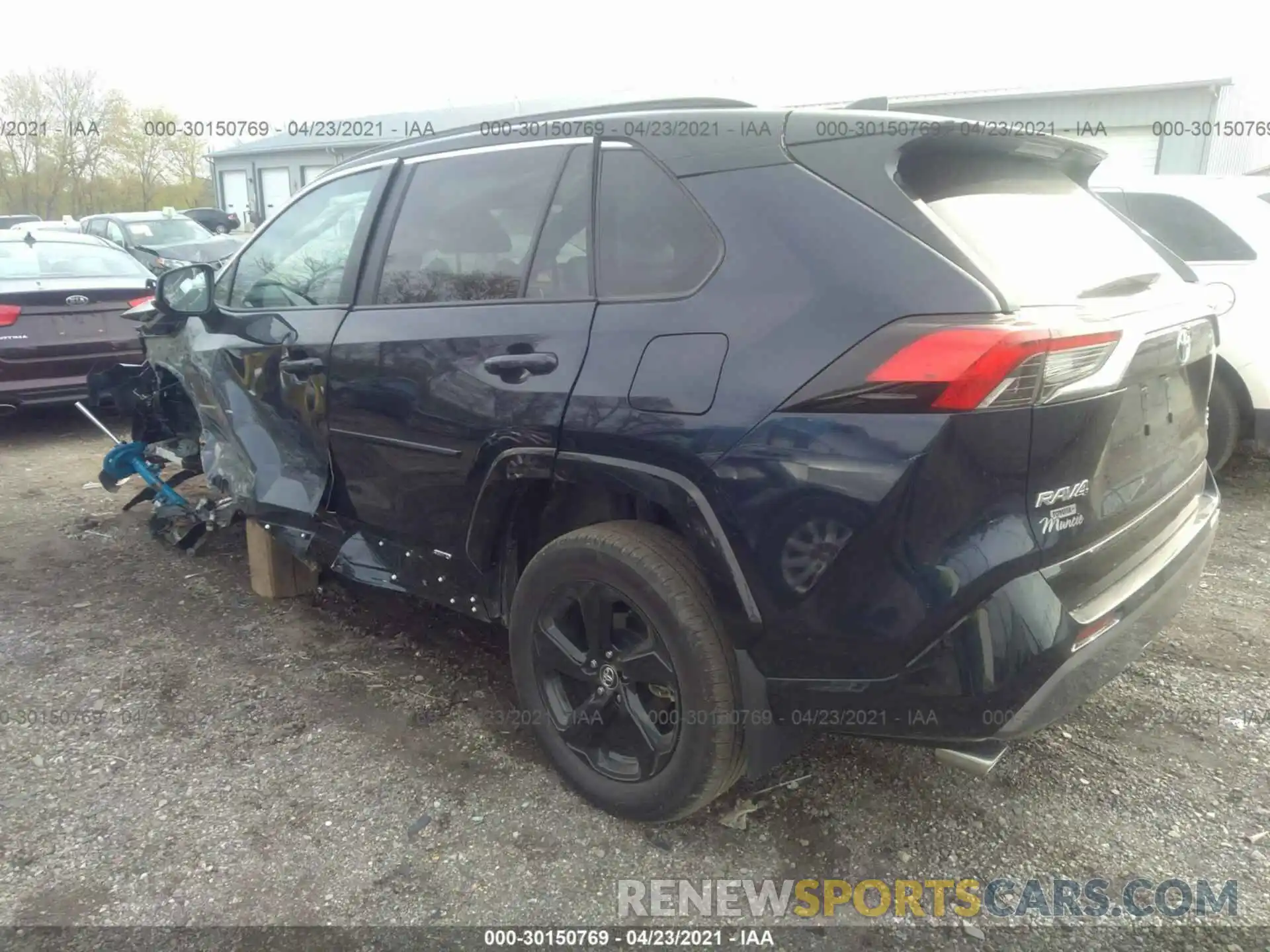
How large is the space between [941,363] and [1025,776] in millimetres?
1516

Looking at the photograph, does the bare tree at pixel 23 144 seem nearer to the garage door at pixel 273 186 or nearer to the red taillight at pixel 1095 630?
the garage door at pixel 273 186

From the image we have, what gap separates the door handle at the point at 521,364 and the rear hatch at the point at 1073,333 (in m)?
0.82

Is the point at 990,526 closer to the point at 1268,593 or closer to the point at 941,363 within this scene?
the point at 941,363

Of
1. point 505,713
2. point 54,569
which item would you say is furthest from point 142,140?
point 505,713

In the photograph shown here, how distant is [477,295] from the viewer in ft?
9.17

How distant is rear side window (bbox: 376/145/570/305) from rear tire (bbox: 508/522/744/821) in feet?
2.76

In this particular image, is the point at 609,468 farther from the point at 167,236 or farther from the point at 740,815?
the point at 167,236

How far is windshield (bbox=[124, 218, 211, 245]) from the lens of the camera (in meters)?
15.0

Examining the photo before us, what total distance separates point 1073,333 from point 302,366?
2.50 meters

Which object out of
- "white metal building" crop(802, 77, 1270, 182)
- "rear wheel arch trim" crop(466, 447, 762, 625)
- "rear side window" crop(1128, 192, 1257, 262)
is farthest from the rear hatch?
"white metal building" crop(802, 77, 1270, 182)

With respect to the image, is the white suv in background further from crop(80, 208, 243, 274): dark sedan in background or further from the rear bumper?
crop(80, 208, 243, 274): dark sedan in background

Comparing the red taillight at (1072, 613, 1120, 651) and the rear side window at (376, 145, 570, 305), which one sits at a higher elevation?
the rear side window at (376, 145, 570, 305)

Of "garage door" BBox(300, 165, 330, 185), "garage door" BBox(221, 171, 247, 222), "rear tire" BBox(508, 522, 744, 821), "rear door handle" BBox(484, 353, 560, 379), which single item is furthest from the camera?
"garage door" BBox(221, 171, 247, 222)

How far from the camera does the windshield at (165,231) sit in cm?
1505
